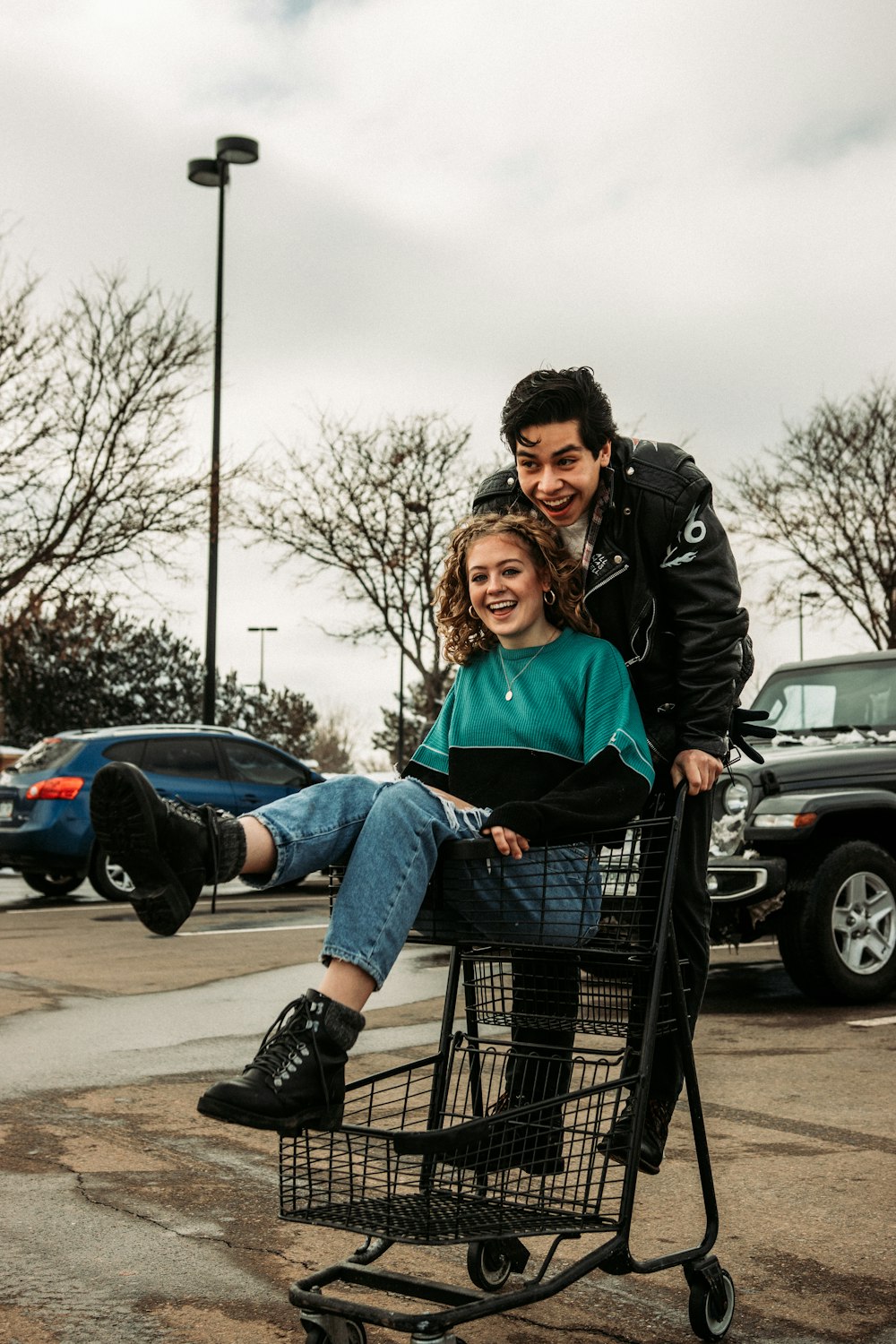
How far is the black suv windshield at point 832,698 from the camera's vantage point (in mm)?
8719

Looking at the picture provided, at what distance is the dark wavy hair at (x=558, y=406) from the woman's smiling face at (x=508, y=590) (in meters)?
0.32

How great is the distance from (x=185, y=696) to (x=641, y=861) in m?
34.4

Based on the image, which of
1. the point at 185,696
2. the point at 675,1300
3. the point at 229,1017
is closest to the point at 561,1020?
the point at 675,1300

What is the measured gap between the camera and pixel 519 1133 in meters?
3.01

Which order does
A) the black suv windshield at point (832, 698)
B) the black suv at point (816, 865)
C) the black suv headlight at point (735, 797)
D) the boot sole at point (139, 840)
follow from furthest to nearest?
the black suv windshield at point (832, 698), the black suv headlight at point (735, 797), the black suv at point (816, 865), the boot sole at point (139, 840)

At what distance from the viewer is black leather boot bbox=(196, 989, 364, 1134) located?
2.66 meters

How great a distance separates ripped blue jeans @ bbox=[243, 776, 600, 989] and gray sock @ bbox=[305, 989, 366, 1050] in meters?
0.08

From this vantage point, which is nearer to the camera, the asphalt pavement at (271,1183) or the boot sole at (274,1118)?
the boot sole at (274,1118)

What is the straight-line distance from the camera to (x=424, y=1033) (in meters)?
6.77

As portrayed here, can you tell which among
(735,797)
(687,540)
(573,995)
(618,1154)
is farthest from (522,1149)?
(735,797)

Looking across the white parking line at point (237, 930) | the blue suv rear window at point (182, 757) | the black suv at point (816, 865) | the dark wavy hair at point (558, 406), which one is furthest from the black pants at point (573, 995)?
the blue suv rear window at point (182, 757)

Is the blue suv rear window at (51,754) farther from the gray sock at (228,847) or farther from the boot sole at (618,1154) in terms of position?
the gray sock at (228,847)

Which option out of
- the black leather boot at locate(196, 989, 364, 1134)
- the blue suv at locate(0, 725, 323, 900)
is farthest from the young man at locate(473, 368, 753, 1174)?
the blue suv at locate(0, 725, 323, 900)

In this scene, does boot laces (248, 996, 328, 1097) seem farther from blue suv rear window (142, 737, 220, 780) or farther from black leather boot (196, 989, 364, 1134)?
blue suv rear window (142, 737, 220, 780)
